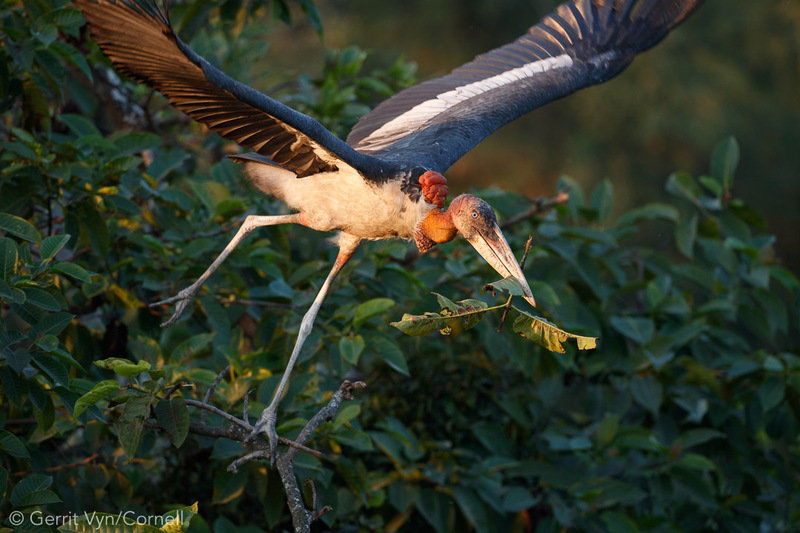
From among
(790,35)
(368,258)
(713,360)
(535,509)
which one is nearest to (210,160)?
(368,258)

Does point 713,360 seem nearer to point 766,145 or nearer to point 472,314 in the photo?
point 472,314

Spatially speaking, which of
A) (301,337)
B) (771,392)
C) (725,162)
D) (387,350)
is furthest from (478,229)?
(725,162)

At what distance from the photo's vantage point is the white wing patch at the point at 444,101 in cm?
375

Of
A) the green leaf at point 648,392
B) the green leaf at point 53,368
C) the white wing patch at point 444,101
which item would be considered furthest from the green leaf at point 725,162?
the green leaf at point 53,368

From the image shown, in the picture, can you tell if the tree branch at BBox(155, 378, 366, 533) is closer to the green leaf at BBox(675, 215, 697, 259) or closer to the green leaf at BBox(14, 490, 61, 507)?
the green leaf at BBox(14, 490, 61, 507)

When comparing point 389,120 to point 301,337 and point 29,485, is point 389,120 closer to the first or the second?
point 301,337

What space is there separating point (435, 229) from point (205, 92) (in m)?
0.87

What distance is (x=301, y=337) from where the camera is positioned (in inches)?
114

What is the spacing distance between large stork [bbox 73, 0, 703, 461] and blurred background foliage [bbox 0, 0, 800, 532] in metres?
0.28

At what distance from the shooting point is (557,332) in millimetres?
2072

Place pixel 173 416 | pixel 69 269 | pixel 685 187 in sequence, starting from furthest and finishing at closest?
1. pixel 685 187
2. pixel 69 269
3. pixel 173 416

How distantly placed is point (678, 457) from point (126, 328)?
2448 mm

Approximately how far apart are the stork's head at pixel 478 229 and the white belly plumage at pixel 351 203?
78mm

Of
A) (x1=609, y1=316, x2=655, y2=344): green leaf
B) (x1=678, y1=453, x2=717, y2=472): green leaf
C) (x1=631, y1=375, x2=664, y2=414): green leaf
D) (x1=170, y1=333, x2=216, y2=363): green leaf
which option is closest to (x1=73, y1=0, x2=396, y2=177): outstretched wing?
(x1=170, y1=333, x2=216, y2=363): green leaf
